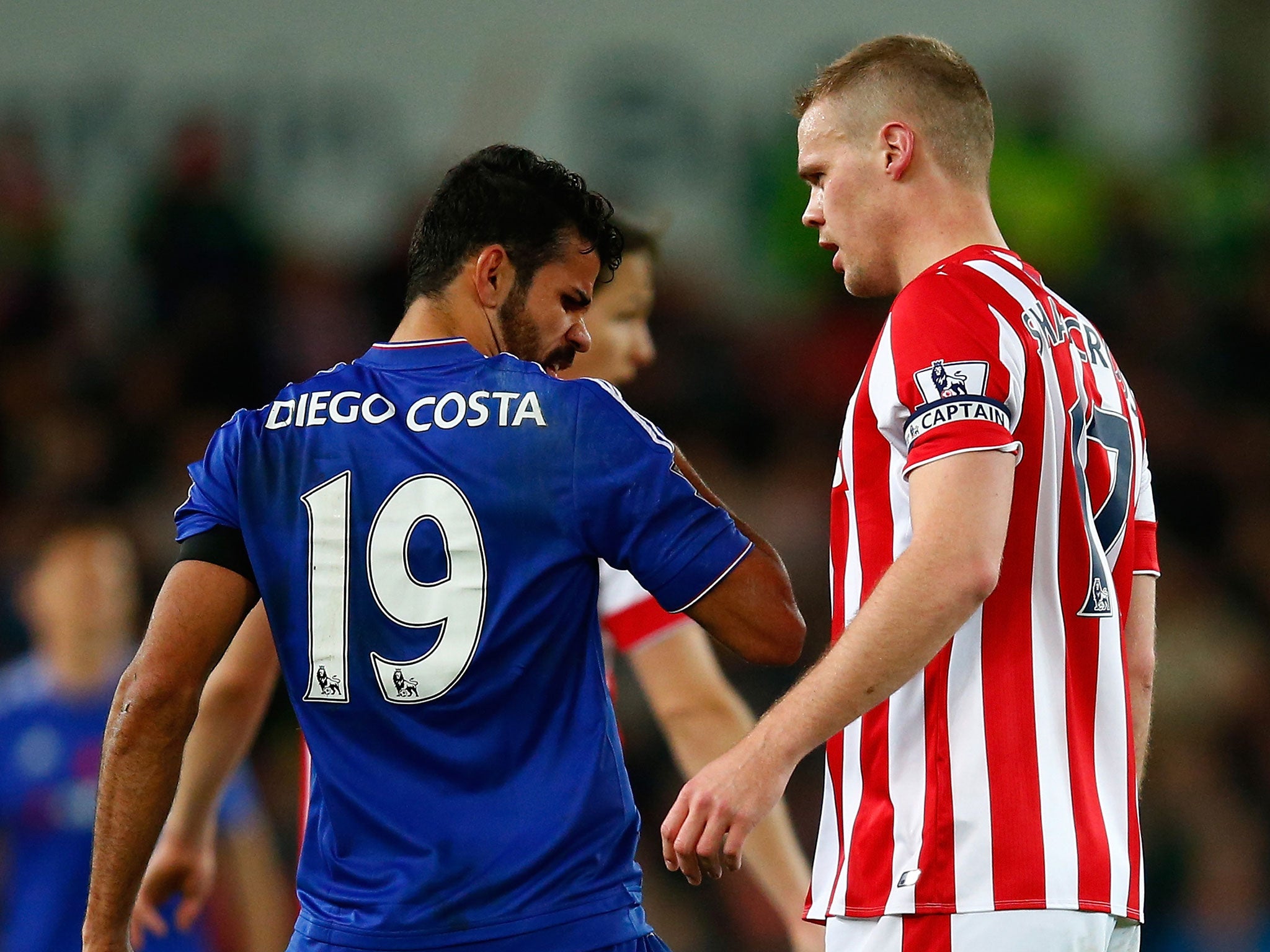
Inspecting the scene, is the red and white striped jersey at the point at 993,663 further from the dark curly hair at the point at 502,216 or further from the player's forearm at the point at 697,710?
the player's forearm at the point at 697,710

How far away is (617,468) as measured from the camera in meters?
2.61

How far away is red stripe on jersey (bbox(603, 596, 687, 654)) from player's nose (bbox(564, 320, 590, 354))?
3.84 ft

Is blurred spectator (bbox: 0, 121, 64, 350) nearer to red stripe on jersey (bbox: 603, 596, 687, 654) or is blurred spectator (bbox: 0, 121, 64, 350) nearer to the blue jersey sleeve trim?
red stripe on jersey (bbox: 603, 596, 687, 654)

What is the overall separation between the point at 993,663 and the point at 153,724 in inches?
54.9

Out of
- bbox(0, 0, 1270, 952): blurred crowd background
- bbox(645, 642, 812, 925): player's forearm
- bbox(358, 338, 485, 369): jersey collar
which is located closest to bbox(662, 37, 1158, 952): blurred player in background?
bbox(358, 338, 485, 369): jersey collar

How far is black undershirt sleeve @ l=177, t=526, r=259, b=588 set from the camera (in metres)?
2.75

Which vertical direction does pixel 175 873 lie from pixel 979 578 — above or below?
below

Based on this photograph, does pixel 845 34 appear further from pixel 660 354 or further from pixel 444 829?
pixel 444 829

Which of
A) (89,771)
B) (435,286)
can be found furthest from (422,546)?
(89,771)

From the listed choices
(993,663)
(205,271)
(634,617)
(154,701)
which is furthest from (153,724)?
(205,271)

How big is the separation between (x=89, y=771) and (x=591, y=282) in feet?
12.4

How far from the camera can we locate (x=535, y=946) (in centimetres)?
256

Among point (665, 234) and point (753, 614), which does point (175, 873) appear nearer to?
point (753, 614)

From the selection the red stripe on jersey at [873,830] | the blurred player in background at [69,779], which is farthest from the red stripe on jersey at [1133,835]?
the blurred player in background at [69,779]
